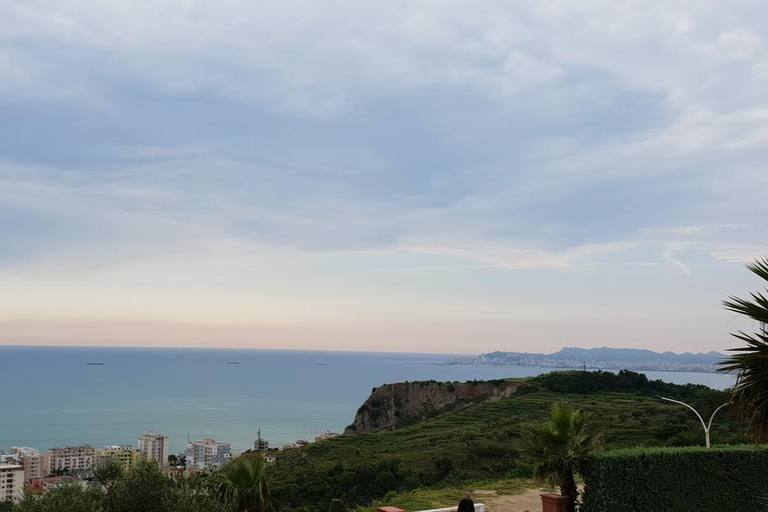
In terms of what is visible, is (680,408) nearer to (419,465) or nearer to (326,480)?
(419,465)

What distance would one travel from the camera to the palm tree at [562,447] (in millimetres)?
10578

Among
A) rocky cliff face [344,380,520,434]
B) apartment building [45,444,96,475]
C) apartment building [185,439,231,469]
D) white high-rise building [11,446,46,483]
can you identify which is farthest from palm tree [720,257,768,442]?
apartment building [185,439,231,469]

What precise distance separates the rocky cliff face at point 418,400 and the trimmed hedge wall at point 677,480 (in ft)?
184

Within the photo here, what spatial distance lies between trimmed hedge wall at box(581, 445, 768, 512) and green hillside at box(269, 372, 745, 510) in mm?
5792

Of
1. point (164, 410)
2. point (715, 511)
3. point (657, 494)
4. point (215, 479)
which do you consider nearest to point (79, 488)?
point (215, 479)

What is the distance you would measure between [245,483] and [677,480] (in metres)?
7.22

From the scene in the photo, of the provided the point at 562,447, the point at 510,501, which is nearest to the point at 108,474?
the point at 562,447

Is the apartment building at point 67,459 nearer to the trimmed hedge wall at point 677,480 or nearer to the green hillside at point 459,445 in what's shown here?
the green hillside at point 459,445

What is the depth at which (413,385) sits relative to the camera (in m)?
77.6

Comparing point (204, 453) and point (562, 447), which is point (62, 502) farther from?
point (204, 453)

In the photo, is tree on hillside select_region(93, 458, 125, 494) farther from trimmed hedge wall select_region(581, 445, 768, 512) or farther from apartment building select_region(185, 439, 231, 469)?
apartment building select_region(185, 439, 231, 469)

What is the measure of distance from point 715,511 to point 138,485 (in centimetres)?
931

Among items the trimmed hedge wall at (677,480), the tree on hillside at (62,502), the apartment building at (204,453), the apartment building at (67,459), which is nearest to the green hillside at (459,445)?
the trimmed hedge wall at (677,480)

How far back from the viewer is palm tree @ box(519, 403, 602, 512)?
10.6 m
